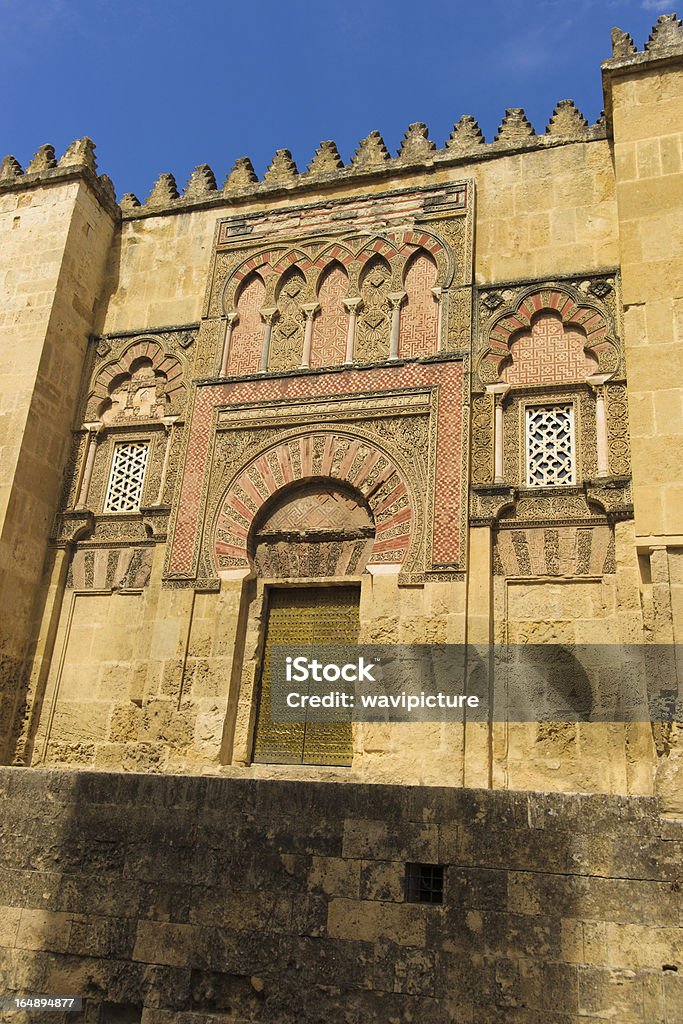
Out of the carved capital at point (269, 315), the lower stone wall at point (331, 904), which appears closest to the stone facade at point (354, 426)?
the carved capital at point (269, 315)

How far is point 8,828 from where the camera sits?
5.03 metres

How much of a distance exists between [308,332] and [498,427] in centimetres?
204

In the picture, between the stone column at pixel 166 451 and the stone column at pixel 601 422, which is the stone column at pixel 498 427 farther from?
the stone column at pixel 166 451

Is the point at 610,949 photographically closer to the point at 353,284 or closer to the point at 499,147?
the point at 353,284

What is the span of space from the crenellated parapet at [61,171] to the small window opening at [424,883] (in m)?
7.24

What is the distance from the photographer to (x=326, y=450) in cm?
725

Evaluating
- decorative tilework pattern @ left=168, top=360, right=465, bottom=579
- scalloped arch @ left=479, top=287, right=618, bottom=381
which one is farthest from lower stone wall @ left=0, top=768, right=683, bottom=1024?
scalloped arch @ left=479, top=287, right=618, bottom=381

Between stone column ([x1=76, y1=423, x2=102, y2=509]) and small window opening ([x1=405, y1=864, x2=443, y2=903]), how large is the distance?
4771 mm

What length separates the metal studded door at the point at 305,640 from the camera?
6.53 m

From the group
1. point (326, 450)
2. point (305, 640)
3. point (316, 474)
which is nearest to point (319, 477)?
point (316, 474)

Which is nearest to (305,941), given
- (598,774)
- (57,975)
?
(57,975)

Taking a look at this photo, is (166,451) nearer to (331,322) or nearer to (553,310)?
(331,322)

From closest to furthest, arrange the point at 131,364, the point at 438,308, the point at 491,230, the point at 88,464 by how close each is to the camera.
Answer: the point at 438,308, the point at 491,230, the point at 88,464, the point at 131,364

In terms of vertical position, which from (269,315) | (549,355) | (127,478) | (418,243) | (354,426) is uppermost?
(418,243)
